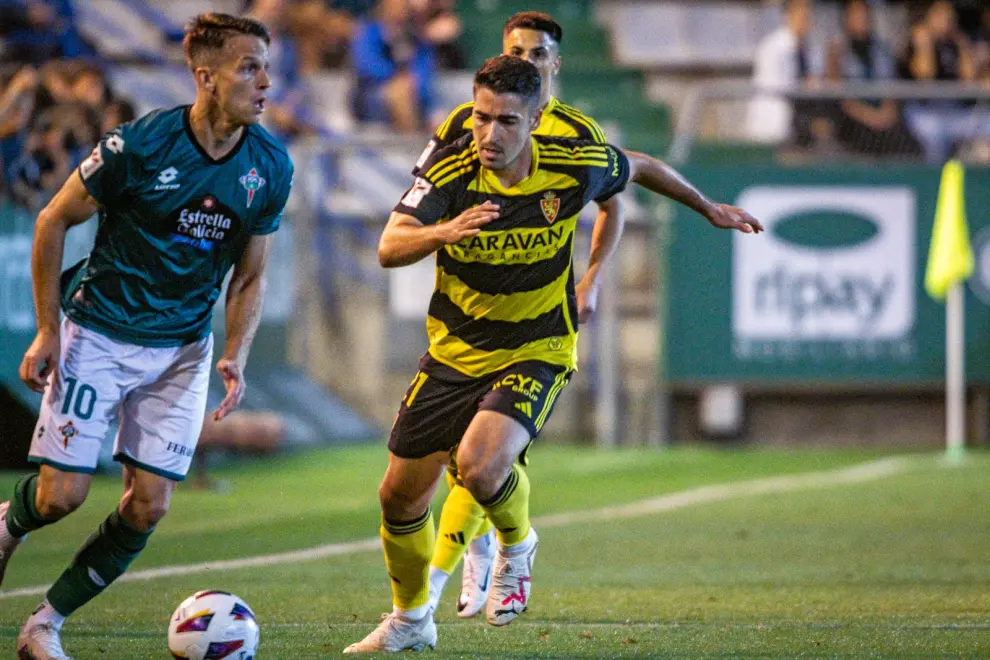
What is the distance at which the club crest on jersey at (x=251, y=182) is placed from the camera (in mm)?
6047

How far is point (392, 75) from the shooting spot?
57.8 ft

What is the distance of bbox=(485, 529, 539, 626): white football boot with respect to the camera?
6.42 meters

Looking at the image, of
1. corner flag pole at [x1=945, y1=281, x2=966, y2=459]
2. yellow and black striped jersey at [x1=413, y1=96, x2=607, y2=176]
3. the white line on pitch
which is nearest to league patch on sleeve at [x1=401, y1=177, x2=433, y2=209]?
yellow and black striped jersey at [x1=413, y1=96, x2=607, y2=176]

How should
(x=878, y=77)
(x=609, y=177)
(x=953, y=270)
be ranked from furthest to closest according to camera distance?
(x=878, y=77) < (x=953, y=270) < (x=609, y=177)

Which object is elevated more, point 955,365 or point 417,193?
point 417,193

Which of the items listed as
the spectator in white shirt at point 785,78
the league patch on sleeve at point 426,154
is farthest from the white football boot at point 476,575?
the spectator in white shirt at point 785,78

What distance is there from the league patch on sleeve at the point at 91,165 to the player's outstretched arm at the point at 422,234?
41.6 inches

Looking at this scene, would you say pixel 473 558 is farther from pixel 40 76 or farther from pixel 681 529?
pixel 40 76

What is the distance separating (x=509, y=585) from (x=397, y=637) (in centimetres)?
55

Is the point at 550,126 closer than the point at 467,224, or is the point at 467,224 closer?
the point at 467,224

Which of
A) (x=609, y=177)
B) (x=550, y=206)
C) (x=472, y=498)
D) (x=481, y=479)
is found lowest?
(x=472, y=498)

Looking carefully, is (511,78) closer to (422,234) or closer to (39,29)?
(422,234)

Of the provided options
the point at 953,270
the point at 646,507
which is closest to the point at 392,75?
the point at 953,270

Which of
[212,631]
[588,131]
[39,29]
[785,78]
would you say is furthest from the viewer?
[785,78]
